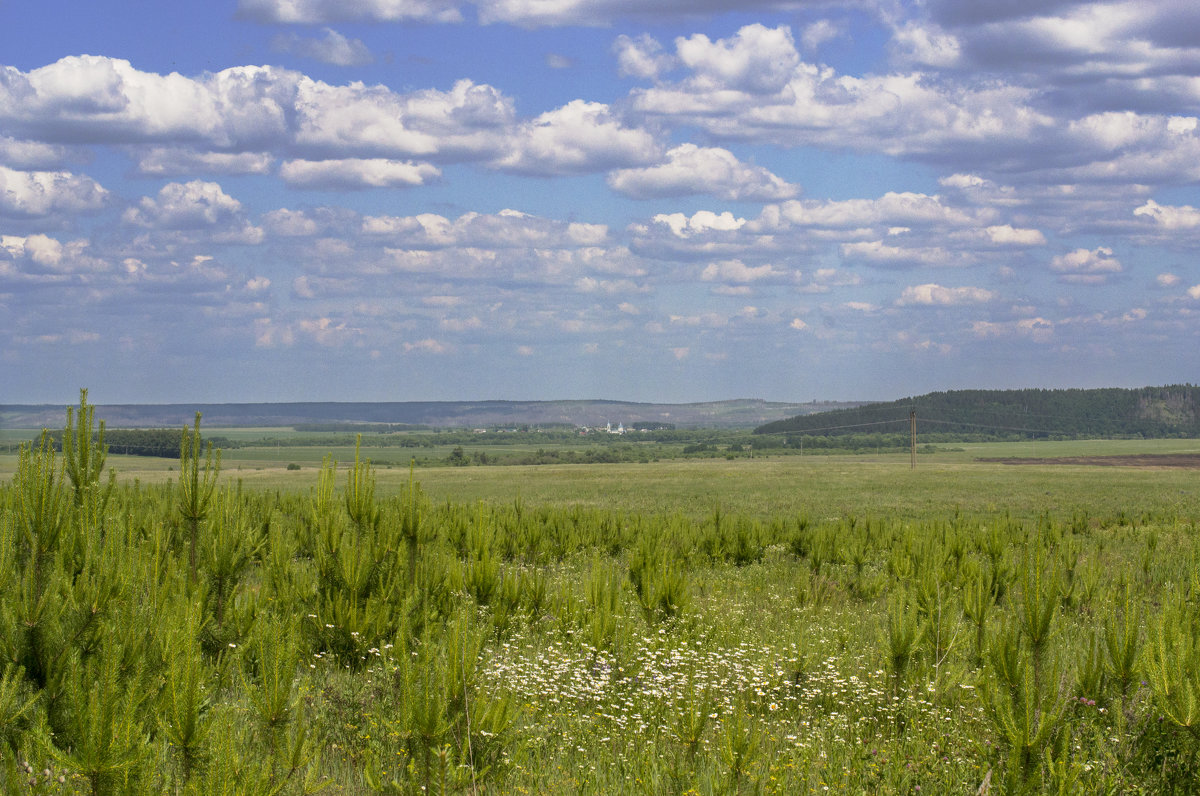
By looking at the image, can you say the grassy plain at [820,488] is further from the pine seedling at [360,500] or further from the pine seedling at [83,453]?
the pine seedling at [83,453]

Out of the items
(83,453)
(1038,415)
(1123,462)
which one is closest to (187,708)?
(83,453)

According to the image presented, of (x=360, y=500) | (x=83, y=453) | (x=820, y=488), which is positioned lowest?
(x=820, y=488)

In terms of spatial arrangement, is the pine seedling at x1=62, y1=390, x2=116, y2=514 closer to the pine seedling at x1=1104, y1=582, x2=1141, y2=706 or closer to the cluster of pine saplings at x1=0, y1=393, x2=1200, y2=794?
the cluster of pine saplings at x1=0, y1=393, x2=1200, y2=794

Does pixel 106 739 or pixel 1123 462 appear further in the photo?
pixel 1123 462

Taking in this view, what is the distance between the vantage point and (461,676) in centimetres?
510

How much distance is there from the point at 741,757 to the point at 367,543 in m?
4.47

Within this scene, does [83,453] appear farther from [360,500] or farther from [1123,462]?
[1123,462]

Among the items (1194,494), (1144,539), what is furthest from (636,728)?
(1194,494)

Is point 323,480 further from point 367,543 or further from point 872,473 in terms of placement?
point 872,473

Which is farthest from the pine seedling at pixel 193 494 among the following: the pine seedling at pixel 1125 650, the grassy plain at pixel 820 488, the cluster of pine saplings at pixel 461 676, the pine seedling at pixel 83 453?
the grassy plain at pixel 820 488

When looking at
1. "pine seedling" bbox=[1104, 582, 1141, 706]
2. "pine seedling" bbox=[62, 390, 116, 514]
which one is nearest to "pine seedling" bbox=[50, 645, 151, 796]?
"pine seedling" bbox=[62, 390, 116, 514]

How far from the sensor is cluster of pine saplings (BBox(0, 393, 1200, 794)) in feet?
13.9

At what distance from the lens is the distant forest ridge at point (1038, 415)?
182m

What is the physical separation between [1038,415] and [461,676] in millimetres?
207756
